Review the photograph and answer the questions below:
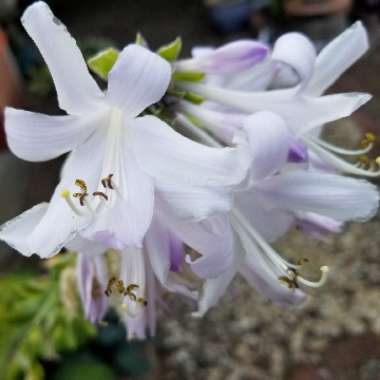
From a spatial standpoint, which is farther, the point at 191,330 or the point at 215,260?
the point at 191,330

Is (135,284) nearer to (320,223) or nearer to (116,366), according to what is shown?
(320,223)

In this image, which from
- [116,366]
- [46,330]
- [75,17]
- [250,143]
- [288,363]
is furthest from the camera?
[75,17]

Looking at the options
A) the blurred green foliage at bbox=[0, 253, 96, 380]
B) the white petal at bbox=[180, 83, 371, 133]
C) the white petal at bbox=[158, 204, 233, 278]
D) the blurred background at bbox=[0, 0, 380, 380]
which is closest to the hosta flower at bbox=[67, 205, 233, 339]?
the white petal at bbox=[158, 204, 233, 278]

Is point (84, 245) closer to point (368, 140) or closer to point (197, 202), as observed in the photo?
point (197, 202)

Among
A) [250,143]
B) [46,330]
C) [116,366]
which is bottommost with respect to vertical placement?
[116,366]

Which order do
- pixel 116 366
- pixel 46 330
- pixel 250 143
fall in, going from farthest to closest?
1. pixel 116 366
2. pixel 46 330
3. pixel 250 143

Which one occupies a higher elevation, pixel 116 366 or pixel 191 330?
pixel 116 366

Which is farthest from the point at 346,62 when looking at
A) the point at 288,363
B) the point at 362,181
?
the point at 288,363
